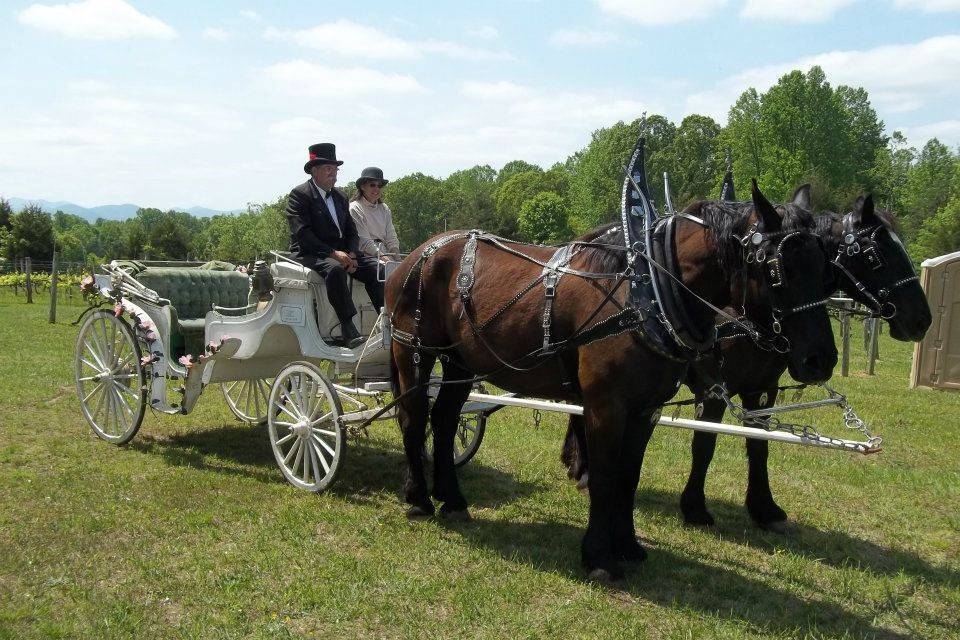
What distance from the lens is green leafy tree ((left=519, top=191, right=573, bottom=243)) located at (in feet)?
190

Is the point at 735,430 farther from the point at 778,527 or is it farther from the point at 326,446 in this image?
the point at 326,446

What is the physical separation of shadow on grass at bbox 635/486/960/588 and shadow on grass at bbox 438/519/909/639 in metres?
0.64

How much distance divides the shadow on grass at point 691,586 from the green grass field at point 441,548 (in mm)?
16

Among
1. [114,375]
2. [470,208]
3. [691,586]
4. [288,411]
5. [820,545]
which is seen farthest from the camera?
[470,208]

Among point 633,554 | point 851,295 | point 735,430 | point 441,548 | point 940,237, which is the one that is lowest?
point 441,548

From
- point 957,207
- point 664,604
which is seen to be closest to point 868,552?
point 664,604

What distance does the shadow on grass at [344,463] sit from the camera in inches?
240

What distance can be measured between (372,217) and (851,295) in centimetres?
405

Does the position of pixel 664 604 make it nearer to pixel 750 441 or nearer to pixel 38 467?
pixel 750 441

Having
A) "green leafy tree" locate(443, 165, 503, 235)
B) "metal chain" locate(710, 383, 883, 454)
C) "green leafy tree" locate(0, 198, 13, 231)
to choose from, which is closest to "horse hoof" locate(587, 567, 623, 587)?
"metal chain" locate(710, 383, 883, 454)

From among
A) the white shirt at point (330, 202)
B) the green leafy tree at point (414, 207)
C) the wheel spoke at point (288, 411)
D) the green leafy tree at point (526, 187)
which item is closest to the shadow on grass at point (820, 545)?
the wheel spoke at point (288, 411)

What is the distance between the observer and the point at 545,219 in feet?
191

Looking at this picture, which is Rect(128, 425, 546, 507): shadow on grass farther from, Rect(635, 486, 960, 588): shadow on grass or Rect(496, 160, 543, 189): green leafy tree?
Rect(496, 160, 543, 189): green leafy tree

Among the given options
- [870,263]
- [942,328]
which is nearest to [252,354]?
[870,263]
